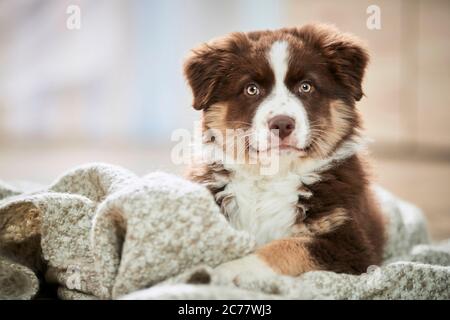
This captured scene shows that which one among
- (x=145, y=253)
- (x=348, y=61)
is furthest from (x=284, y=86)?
(x=145, y=253)

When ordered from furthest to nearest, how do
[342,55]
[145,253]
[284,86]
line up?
[342,55] → [284,86] → [145,253]

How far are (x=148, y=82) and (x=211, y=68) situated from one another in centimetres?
399

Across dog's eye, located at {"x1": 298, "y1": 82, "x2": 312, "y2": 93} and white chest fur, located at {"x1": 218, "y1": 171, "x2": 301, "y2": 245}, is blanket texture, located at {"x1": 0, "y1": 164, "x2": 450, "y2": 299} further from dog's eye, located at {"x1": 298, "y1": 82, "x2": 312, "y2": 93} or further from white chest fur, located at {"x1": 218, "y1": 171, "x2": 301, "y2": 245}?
dog's eye, located at {"x1": 298, "y1": 82, "x2": 312, "y2": 93}

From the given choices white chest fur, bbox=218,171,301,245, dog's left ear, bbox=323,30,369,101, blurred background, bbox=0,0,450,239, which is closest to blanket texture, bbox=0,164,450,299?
white chest fur, bbox=218,171,301,245

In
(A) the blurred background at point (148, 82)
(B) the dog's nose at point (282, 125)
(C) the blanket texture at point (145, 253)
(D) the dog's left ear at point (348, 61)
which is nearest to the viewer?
→ (C) the blanket texture at point (145, 253)

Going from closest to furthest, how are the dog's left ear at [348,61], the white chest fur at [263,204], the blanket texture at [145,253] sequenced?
the blanket texture at [145,253]
the white chest fur at [263,204]
the dog's left ear at [348,61]

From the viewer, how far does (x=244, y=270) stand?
225 cm

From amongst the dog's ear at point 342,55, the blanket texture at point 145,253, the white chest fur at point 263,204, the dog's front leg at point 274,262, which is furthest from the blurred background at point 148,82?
the dog's front leg at point 274,262

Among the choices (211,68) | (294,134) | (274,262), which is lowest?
(274,262)

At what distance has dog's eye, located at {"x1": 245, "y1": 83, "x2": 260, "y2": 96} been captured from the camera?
270 cm

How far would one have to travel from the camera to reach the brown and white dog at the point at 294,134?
→ 256 centimetres

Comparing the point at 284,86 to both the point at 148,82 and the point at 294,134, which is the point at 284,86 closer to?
the point at 294,134

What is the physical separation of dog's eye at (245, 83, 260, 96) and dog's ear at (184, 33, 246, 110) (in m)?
0.12

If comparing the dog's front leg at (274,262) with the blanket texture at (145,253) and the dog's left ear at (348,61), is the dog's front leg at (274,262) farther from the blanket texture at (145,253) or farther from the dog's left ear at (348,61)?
the dog's left ear at (348,61)
